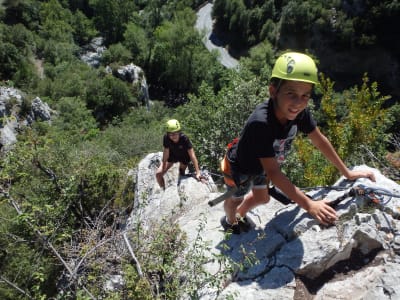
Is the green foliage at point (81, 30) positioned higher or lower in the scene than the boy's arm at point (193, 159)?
lower

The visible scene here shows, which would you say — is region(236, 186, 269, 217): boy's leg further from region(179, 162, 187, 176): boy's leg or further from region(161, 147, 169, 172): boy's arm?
region(179, 162, 187, 176): boy's leg

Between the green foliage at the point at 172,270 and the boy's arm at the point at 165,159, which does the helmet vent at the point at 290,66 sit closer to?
the green foliage at the point at 172,270

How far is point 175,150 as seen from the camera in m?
7.66

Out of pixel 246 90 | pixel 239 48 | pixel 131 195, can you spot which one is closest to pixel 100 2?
pixel 239 48

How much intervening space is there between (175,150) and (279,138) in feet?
13.8

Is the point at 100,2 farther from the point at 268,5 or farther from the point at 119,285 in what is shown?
the point at 119,285

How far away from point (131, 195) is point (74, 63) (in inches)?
1562

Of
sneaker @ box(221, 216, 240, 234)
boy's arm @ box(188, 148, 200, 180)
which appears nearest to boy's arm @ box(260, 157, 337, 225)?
sneaker @ box(221, 216, 240, 234)

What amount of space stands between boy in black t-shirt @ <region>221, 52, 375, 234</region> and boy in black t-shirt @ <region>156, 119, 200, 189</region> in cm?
321

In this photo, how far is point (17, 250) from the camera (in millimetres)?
6750

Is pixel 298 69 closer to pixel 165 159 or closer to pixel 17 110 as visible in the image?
pixel 165 159

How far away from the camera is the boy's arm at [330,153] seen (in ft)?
13.3

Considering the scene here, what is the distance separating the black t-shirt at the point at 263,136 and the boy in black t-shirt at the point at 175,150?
3354 millimetres

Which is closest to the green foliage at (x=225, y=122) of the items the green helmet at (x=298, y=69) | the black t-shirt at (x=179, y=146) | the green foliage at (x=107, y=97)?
the black t-shirt at (x=179, y=146)
